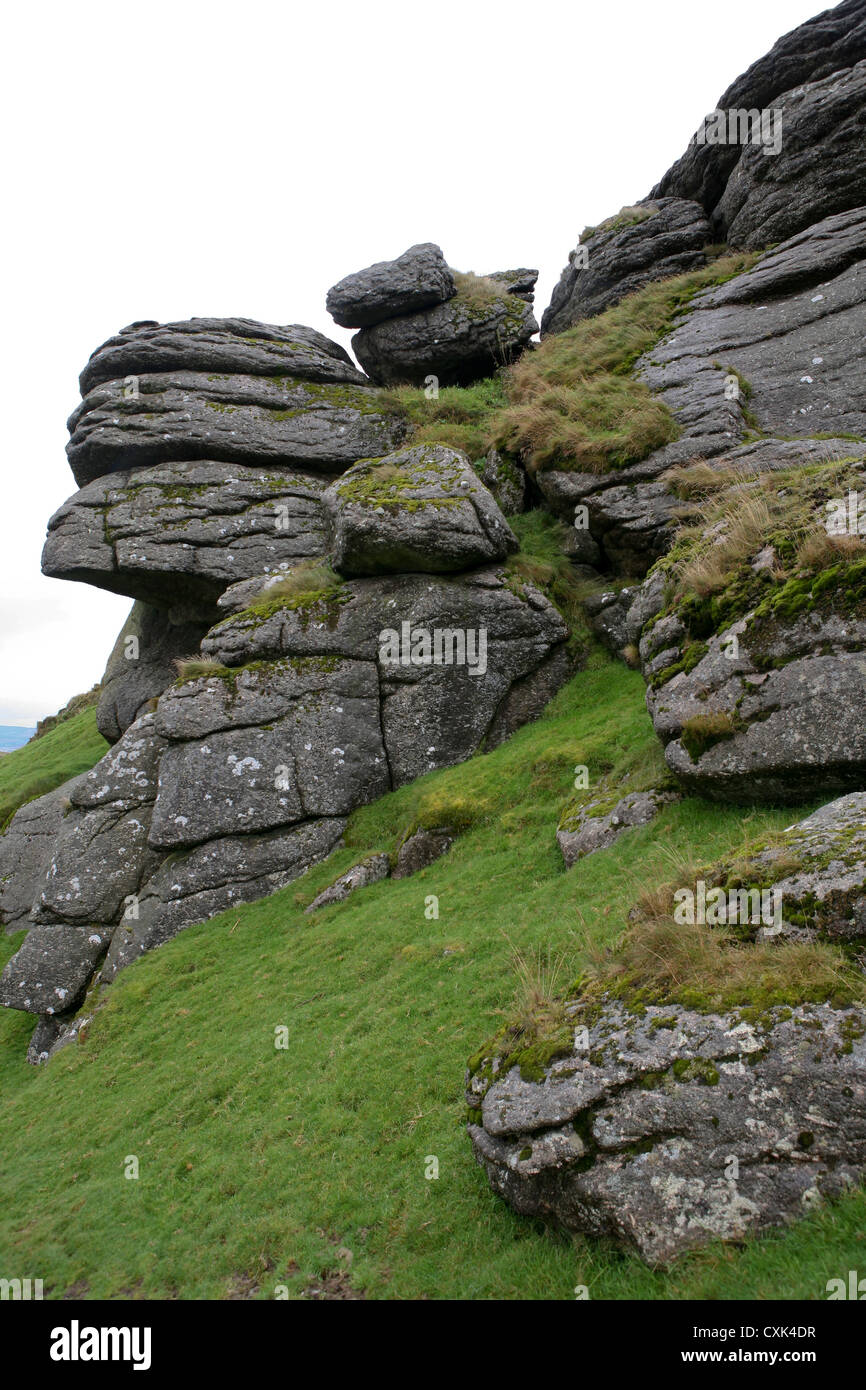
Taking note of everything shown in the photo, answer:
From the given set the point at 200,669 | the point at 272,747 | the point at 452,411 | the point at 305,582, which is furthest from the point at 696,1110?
the point at 452,411

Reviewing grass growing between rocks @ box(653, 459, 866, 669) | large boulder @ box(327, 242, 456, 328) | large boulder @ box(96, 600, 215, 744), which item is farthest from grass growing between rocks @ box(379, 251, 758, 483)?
large boulder @ box(96, 600, 215, 744)

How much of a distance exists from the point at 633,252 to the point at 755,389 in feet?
54.7

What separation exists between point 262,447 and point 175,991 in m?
21.7

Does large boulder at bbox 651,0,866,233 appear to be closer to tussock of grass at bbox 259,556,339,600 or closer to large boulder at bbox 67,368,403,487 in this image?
large boulder at bbox 67,368,403,487

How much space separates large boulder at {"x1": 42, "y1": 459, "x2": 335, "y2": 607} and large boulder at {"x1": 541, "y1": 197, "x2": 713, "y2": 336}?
18812 mm

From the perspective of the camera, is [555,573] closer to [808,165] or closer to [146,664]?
[146,664]

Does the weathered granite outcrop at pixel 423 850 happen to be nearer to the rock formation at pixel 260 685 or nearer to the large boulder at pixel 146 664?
the rock formation at pixel 260 685

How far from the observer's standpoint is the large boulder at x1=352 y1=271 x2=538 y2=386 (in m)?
35.2

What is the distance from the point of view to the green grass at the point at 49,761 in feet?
106

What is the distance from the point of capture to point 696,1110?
5.39 metres

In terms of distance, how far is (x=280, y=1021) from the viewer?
12.7m

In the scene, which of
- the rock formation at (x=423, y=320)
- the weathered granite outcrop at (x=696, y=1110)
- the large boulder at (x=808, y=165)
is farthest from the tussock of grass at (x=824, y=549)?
the rock formation at (x=423, y=320)

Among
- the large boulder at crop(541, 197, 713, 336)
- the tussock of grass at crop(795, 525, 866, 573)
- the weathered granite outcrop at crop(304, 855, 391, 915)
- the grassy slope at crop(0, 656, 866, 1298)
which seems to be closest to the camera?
the grassy slope at crop(0, 656, 866, 1298)
